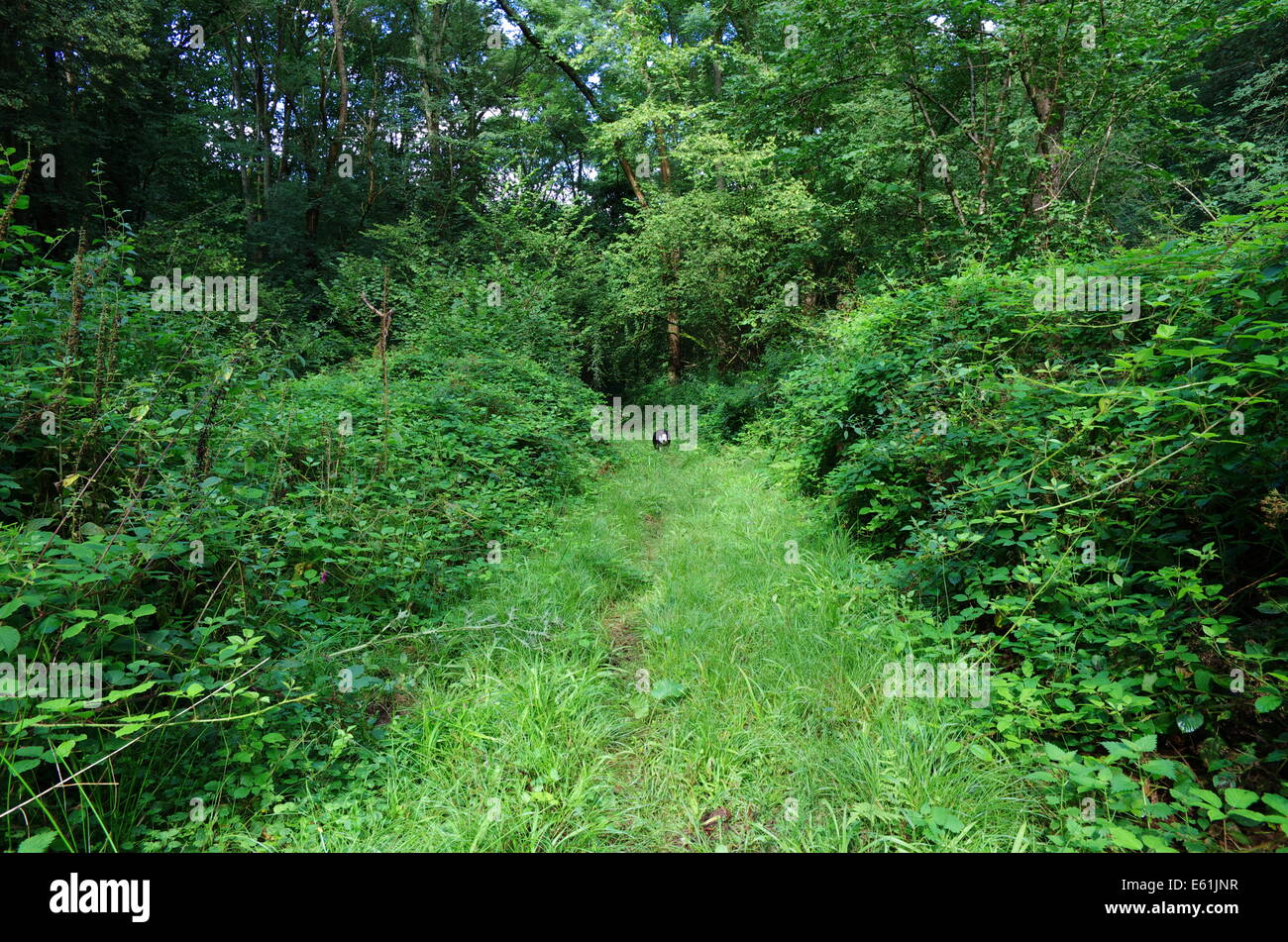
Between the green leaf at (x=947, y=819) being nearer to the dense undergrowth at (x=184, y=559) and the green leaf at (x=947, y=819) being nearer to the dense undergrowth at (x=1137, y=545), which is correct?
the dense undergrowth at (x=1137, y=545)

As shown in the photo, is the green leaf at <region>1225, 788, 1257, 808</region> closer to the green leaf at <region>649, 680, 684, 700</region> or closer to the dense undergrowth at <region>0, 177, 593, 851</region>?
the green leaf at <region>649, 680, 684, 700</region>

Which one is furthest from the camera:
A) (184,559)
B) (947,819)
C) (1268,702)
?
(184,559)

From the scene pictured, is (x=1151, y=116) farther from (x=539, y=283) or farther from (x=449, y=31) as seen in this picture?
(x=449, y=31)

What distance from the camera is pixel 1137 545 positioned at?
8.62ft

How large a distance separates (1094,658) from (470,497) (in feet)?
15.0

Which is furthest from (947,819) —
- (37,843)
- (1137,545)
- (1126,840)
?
(37,843)

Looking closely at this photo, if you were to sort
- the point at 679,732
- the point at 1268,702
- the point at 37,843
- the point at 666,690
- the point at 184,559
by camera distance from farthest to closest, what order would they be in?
the point at 666,690, the point at 679,732, the point at 184,559, the point at 1268,702, the point at 37,843

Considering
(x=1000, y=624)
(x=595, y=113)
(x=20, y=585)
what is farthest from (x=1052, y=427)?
(x=595, y=113)

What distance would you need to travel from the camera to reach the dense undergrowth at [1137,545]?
1.95 meters

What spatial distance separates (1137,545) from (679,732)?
8.30ft

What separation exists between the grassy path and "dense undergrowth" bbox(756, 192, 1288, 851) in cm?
40

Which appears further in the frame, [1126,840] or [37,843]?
[1126,840]

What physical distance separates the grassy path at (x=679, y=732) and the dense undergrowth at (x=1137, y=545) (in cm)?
40

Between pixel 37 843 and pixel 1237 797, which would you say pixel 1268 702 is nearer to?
pixel 1237 797
